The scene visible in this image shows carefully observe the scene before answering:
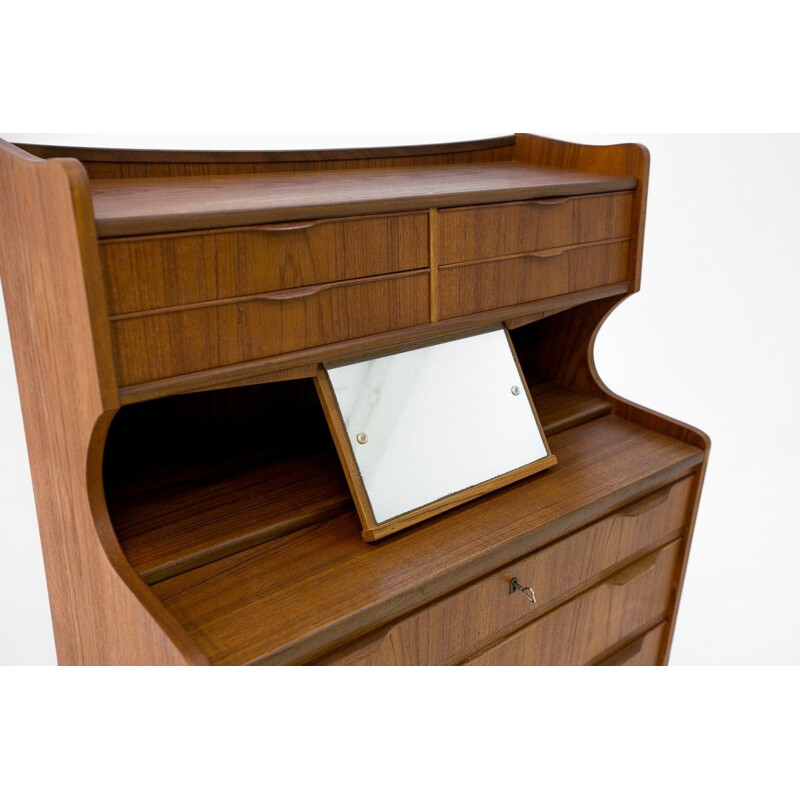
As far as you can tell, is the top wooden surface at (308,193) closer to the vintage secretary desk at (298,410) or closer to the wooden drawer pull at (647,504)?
the vintage secretary desk at (298,410)

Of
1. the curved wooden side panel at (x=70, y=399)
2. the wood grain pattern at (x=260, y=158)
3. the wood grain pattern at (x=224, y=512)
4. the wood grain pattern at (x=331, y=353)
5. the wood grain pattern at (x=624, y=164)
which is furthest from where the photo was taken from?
the wood grain pattern at (x=624, y=164)

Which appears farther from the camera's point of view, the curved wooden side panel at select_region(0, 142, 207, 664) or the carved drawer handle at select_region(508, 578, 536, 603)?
the carved drawer handle at select_region(508, 578, 536, 603)

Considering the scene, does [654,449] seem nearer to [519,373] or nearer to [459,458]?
[519,373]

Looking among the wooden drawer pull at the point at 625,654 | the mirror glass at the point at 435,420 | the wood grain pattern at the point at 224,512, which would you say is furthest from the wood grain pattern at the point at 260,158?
the wooden drawer pull at the point at 625,654

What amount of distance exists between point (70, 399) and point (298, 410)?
668mm

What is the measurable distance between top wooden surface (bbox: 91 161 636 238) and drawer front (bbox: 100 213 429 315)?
0.07 ft

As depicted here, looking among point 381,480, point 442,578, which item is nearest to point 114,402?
point 381,480

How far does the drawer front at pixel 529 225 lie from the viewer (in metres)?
1.51

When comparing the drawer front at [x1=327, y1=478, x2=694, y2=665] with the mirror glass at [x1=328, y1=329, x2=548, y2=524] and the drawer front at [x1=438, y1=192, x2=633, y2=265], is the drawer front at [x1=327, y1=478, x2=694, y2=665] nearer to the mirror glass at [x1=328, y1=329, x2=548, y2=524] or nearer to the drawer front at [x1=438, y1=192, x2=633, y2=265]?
the mirror glass at [x1=328, y1=329, x2=548, y2=524]

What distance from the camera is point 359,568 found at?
1.44 metres

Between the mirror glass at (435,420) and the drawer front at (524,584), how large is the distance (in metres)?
0.19

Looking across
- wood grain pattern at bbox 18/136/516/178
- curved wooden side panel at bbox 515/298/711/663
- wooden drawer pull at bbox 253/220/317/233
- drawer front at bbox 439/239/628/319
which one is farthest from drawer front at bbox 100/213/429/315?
curved wooden side panel at bbox 515/298/711/663

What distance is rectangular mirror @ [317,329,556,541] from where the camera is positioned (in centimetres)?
150

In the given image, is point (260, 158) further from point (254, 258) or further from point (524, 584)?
point (524, 584)
